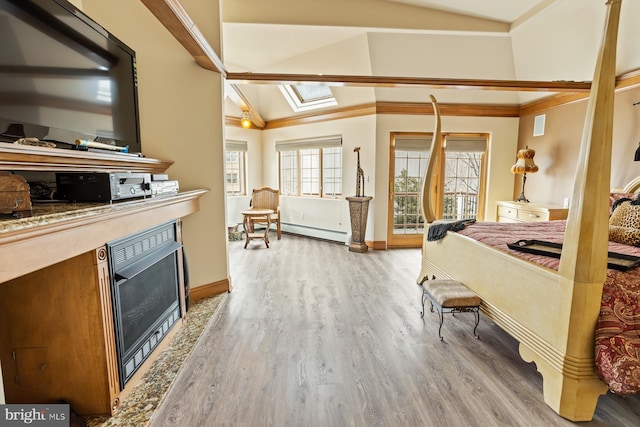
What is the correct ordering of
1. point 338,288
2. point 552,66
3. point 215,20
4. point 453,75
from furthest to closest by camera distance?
point 453,75 < point 552,66 < point 338,288 < point 215,20

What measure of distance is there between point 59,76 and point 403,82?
3073mm

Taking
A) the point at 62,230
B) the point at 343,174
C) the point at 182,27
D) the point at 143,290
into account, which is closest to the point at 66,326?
the point at 143,290

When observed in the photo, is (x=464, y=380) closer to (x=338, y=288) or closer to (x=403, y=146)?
(x=338, y=288)

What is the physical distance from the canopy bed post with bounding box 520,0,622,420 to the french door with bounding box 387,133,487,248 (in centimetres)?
369

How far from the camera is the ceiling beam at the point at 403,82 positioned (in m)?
3.26

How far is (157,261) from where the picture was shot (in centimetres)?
204

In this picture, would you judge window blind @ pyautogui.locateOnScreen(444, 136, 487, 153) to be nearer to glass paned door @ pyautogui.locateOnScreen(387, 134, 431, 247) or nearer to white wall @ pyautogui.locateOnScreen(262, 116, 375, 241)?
glass paned door @ pyautogui.locateOnScreen(387, 134, 431, 247)

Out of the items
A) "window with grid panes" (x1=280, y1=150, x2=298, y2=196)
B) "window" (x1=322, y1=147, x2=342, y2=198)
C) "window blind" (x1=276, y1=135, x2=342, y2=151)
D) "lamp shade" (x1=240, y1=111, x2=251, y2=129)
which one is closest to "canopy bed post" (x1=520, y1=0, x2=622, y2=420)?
"window blind" (x1=276, y1=135, x2=342, y2=151)

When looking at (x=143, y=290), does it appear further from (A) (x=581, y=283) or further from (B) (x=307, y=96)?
(B) (x=307, y=96)

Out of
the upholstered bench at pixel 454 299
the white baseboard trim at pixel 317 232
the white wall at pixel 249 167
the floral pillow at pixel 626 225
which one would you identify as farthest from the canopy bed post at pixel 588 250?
the white wall at pixel 249 167

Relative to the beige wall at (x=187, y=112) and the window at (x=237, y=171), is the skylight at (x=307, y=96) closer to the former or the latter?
the window at (x=237, y=171)

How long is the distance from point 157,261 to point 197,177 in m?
1.17

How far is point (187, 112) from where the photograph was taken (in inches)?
112

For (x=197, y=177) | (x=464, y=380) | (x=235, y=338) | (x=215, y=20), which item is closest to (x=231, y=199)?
(x=197, y=177)
